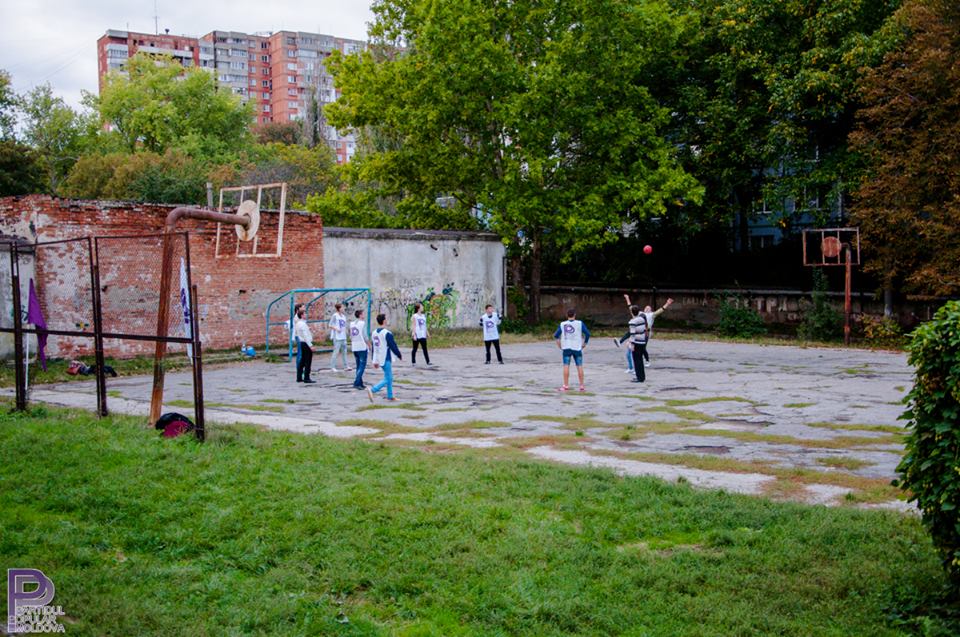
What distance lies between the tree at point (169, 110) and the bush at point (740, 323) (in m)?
40.9

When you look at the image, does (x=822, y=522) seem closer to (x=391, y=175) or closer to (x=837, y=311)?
(x=837, y=311)

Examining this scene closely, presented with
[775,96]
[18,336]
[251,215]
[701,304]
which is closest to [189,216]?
[18,336]

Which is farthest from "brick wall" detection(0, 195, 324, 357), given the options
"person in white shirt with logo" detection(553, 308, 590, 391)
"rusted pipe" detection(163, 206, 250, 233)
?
"person in white shirt with logo" detection(553, 308, 590, 391)

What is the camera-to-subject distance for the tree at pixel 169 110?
63.9 m

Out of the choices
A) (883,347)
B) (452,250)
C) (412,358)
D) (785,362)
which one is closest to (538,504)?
(412,358)

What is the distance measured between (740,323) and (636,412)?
1944cm

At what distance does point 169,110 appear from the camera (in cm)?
6366

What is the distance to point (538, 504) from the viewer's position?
8297mm

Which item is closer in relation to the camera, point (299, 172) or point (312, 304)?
point (312, 304)

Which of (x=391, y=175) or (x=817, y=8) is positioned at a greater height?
(x=817, y=8)

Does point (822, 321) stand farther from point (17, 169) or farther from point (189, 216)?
point (17, 169)

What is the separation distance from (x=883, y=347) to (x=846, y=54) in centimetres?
948

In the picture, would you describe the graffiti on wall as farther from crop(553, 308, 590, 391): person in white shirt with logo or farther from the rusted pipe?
the rusted pipe

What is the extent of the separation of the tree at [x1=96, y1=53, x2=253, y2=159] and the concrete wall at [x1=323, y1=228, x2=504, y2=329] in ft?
110
